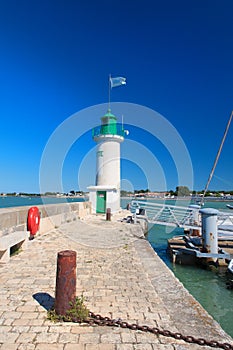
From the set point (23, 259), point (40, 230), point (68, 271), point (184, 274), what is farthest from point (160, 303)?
point (40, 230)

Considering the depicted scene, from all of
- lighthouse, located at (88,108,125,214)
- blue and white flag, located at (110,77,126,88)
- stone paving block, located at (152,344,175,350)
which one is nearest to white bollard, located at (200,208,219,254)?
stone paving block, located at (152,344,175,350)

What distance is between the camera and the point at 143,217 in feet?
A: 49.5

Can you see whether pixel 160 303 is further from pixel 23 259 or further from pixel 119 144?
pixel 119 144

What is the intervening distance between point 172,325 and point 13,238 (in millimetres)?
4598

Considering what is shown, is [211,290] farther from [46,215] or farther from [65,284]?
[46,215]

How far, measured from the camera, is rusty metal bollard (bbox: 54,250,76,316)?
2934mm

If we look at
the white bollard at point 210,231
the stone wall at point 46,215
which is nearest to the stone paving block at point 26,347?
the stone wall at point 46,215

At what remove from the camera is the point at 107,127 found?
20.2 meters

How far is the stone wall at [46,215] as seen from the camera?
21.2 feet

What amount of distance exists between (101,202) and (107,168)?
9.38 ft

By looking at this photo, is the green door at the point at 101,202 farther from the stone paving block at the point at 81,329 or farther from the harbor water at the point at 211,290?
the stone paving block at the point at 81,329

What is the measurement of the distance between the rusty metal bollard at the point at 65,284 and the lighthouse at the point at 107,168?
15.6m

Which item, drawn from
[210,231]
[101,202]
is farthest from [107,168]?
[210,231]

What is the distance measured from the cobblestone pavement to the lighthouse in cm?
1220
